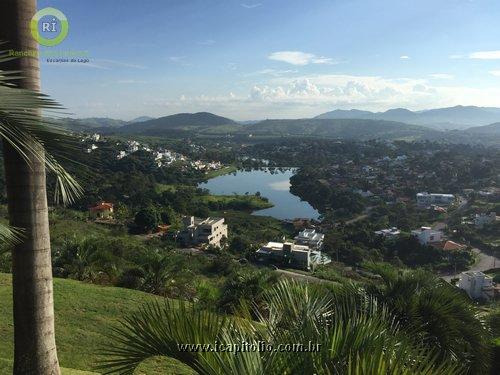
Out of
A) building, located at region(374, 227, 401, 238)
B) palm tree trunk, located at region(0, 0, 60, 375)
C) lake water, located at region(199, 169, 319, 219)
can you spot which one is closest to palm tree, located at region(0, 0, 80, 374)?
palm tree trunk, located at region(0, 0, 60, 375)

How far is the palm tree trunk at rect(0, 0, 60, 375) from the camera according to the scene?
2.24 m

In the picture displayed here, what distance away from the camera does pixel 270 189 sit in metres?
59.1

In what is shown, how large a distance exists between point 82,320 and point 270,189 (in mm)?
53733

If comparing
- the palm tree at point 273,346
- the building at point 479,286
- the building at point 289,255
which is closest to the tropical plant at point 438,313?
the palm tree at point 273,346

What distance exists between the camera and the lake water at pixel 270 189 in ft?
150

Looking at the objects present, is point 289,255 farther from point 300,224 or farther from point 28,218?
point 28,218

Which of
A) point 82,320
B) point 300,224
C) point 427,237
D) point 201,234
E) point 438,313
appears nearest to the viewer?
point 438,313

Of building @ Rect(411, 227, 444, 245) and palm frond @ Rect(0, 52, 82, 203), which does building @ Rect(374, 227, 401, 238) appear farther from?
palm frond @ Rect(0, 52, 82, 203)

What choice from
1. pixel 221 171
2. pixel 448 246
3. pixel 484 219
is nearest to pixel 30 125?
pixel 448 246

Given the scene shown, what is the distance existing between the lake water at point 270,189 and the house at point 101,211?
15.9m

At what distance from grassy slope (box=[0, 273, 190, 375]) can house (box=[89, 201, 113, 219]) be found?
26402mm

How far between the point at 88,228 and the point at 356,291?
2462cm

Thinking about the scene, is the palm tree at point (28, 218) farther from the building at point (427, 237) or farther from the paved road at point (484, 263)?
the building at point (427, 237)

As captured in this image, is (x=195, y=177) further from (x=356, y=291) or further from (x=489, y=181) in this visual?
(x=356, y=291)
